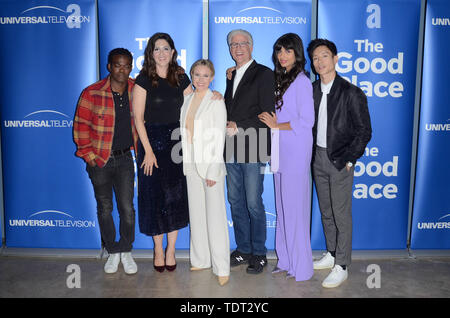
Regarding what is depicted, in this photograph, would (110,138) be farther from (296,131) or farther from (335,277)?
(335,277)

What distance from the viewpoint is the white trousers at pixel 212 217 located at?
2.93 m

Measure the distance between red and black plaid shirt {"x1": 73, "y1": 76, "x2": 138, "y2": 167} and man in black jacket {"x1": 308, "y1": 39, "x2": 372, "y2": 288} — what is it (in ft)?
5.48

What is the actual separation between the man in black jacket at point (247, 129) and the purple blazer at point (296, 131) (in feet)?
0.31

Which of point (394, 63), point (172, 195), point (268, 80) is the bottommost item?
point (172, 195)

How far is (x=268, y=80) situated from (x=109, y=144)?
1.38 m

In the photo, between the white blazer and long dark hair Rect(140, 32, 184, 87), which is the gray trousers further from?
long dark hair Rect(140, 32, 184, 87)

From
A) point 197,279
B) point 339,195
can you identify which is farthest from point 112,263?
point 339,195

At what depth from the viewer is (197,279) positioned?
10.1 feet

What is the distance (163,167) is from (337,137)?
4.56 ft

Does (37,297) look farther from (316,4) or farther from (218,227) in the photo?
(316,4)

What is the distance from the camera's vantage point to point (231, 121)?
296 cm

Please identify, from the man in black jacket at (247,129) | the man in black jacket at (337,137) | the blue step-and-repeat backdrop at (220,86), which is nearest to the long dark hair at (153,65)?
the man in black jacket at (247,129)

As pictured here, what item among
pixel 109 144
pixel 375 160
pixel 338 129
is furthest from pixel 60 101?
pixel 375 160

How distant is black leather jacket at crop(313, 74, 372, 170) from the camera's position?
282 cm
